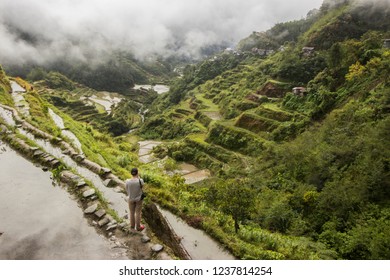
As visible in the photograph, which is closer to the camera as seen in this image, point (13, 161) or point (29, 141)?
point (13, 161)

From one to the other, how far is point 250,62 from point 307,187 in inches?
2527

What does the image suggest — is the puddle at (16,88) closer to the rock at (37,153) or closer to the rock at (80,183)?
the rock at (37,153)

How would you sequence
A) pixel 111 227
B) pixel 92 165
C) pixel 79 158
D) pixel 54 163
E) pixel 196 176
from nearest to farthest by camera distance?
pixel 111 227 → pixel 54 163 → pixel 92 165 → pixel 79 158 → pixel 196 176

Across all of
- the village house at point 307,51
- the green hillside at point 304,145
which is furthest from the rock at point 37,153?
the village house at point 307,51

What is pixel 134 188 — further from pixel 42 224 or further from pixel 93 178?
pixel 93 178

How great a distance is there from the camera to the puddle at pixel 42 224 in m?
6.14

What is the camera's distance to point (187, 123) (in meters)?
48.5

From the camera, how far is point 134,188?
20.3ft

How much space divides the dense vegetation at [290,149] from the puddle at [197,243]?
25cm

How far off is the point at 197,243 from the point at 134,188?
254cm

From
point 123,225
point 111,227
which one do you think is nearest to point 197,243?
point 123,225

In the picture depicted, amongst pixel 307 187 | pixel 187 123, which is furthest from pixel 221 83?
pixel 307 187
